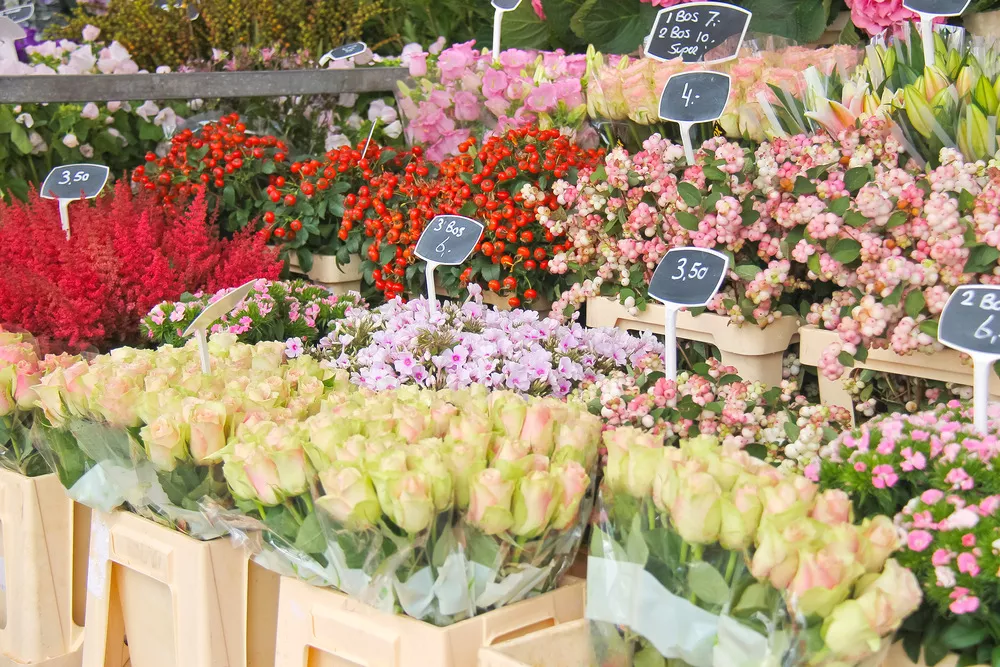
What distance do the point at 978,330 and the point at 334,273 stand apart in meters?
1.81

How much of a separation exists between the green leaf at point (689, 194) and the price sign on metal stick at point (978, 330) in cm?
53

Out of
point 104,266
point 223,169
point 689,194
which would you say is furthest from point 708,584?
point 223,169

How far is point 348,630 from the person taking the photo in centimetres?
129

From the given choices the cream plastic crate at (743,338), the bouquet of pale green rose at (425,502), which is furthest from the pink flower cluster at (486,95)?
the bouquet of pale green rose at (425,502)

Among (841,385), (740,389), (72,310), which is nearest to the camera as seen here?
(740,389)

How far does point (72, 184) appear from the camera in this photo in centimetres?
255

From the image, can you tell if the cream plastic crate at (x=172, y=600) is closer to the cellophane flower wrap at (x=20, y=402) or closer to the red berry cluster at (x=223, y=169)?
the cellophane flower wrap at (x=20, y=402)

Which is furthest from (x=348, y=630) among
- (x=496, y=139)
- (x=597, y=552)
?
(x=496, y=139)

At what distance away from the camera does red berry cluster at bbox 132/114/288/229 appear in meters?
2.85

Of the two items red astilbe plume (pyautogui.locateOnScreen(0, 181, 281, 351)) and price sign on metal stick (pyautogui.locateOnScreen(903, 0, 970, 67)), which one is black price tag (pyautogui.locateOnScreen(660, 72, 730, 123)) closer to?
price sign on metal stick (pyautogui.locateOnScreen(903, 0, 970, 67))

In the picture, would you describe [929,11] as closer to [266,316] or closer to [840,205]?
[840,205]

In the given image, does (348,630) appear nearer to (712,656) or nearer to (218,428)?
(218,428)

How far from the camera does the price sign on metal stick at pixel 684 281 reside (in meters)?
1.53

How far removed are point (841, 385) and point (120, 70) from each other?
103 inches
